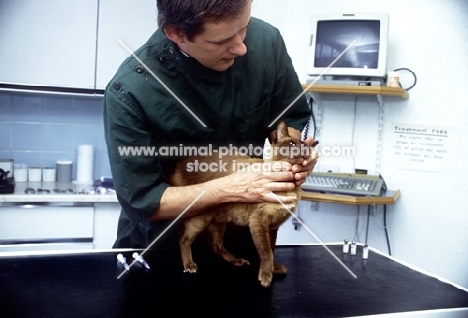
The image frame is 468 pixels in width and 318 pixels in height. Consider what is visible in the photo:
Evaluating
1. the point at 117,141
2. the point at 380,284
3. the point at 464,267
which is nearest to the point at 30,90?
the point at 117,141

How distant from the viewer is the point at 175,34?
1.02 metres

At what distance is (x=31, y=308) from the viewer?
0.84m

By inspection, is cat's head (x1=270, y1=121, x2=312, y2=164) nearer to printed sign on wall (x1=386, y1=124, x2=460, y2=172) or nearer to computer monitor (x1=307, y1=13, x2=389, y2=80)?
computer monitor (x1=307, y1=13, x2=389, y2=80)

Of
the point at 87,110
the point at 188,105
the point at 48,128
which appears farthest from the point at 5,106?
the point at 188,105

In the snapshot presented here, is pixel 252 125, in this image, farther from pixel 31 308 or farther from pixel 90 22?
pixel 90 22

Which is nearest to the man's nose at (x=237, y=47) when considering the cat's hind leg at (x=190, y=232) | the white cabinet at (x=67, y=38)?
the cat's hind leg at (x=190, y=232)

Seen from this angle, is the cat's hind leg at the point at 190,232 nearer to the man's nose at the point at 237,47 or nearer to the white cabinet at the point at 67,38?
the man's nose at the point at 237,47

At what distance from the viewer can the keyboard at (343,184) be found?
2078 mm

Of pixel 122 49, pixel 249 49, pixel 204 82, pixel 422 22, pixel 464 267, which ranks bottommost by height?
pixel 464 267

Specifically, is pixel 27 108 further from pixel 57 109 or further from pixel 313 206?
pixel 313 206

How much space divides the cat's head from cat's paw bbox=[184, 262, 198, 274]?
0.35 meters

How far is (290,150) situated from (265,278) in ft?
1.06

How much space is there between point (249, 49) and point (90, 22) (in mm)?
1353

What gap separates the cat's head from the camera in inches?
41.9
